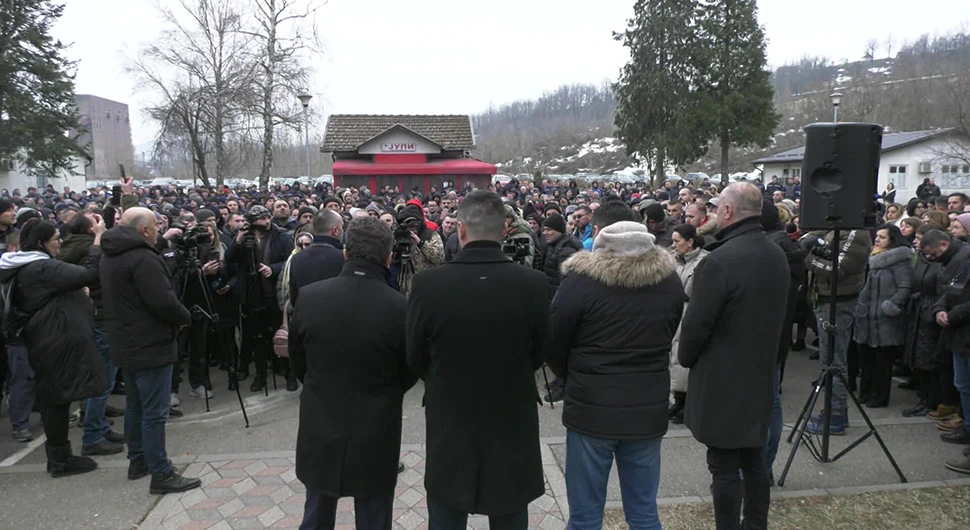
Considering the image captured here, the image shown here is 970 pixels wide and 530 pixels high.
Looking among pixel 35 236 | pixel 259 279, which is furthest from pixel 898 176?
pixel 35 236

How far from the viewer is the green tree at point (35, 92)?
2906 centimetres

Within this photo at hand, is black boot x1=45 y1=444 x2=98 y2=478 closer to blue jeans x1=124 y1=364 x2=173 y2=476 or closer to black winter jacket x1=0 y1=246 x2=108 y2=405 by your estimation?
black winter jacket x1=0 y1=246 x2=108 y2=405

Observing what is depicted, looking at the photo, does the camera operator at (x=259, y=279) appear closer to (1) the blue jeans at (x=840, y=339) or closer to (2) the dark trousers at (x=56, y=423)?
(2) the dark trousers at (x=56, y=423)

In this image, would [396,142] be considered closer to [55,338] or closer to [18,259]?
[18,259]

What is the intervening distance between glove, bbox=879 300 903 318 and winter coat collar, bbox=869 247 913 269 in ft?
1.15

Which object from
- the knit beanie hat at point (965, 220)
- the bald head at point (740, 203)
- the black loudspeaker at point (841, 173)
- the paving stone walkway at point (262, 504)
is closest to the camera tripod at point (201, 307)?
the paving stone walkway at point (262, 504)

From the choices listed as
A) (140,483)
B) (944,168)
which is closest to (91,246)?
→ (140,483)

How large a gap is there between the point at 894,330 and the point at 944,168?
37374 mm

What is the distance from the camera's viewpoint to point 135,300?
13.6ft

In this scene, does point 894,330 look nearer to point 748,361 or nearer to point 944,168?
point 748,361

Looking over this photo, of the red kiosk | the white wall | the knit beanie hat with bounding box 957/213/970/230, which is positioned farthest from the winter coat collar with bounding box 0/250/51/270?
the white wall

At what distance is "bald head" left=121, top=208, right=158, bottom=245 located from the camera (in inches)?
164

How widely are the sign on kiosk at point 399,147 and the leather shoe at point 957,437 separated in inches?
1118

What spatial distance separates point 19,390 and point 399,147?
26.9 metres
